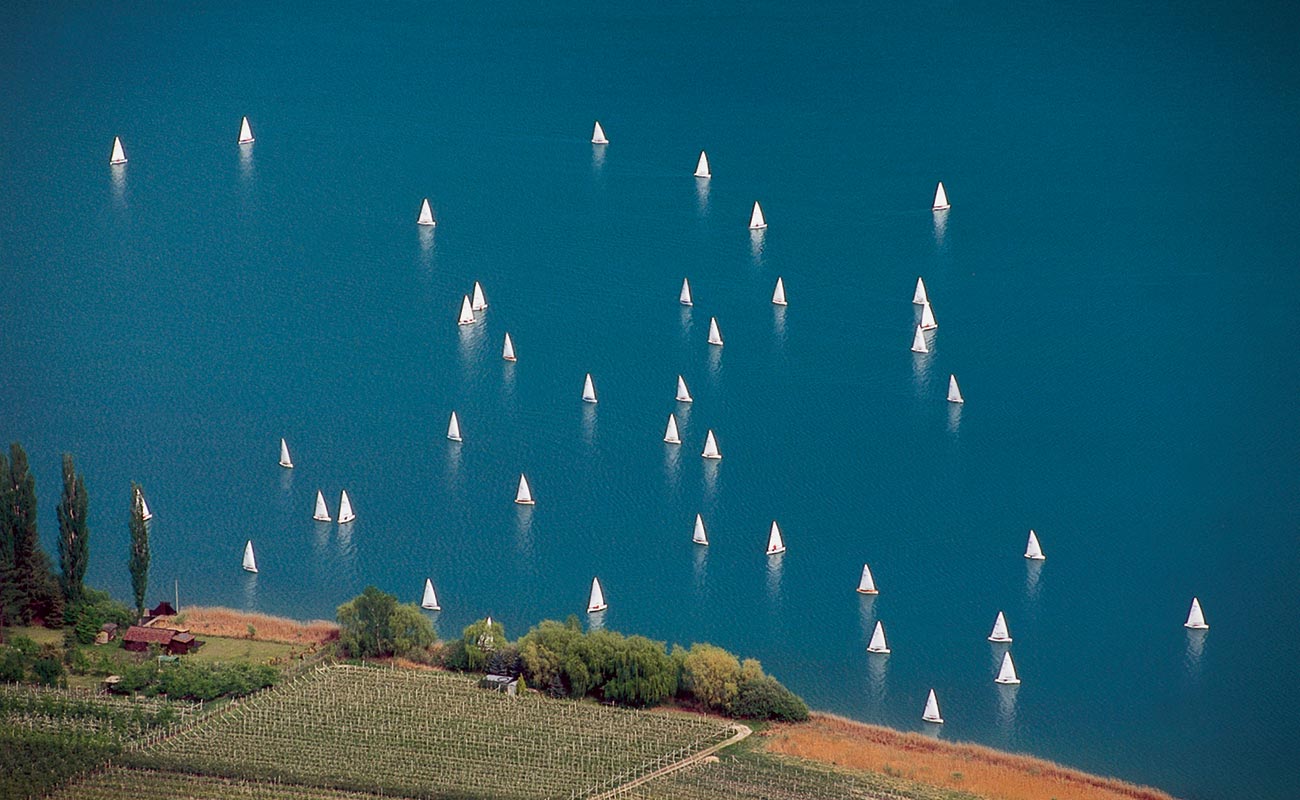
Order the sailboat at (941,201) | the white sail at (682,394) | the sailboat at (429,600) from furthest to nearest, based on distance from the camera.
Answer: the sailboat at (941,201) → the white sail at (682,394) → the sailboat at (429,600)

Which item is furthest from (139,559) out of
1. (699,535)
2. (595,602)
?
(699,535)

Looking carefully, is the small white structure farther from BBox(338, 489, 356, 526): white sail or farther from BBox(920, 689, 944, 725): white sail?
BBox(920, 689, 944, 725): white sail

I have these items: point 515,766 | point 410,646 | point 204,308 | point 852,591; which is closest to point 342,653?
point 410,646

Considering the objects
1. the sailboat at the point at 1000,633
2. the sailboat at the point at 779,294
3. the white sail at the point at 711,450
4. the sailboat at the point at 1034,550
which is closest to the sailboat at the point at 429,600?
the white sail at the point at 711,450

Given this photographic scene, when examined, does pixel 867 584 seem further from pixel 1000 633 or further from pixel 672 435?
pixel 672 435

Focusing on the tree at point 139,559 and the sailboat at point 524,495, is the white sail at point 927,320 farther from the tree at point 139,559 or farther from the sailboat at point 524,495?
the tree at point 139,559

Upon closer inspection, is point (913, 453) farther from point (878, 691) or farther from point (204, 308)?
point (204, 308)
